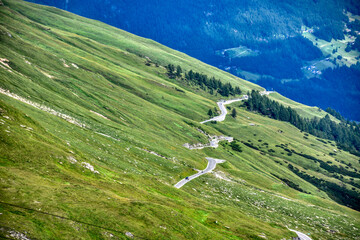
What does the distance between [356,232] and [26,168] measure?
97.2m

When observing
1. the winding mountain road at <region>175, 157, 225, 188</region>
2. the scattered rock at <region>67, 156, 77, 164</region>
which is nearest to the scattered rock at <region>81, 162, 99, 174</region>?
the scattered rock at <region>67, 156, 77, 164</region>

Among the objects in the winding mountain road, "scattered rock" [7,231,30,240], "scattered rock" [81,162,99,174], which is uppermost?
"scattered rock" [7,231,30,240]

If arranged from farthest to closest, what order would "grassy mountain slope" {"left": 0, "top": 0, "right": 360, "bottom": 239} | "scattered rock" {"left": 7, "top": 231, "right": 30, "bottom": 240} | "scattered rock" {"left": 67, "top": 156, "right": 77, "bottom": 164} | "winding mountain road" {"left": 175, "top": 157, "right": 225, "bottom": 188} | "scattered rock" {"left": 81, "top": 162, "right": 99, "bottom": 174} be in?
1. "winding mountain road" {"left": 175, "top": 157, "right": 225, "bottom": 188}
2. "scattered rock" {"left": 81, "top": 162, "right": 99, "bottom": 174}
3. "scattered rock" {"left": 67, "top": 156, "right": 77, "bottom": 164}
4. "grassy mountain slope" {"left": 0, "top": 0, "right": 360, "bottom": 239}
5. "scattered rock" {"left": 7, "top": 231, "right": 30, "bottom": 240}

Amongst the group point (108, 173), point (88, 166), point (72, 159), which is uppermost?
point (72, 159)

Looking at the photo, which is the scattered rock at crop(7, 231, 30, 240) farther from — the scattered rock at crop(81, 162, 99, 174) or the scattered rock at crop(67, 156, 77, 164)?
the scattered rock at crop(81, 162, 99, 174)

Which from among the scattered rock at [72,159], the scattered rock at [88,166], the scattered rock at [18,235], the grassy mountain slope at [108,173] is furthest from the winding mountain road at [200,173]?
the scattered rock at [18,235]

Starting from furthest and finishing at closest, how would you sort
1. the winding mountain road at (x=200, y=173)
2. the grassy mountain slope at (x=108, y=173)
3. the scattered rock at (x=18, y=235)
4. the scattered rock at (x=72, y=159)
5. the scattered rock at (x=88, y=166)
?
the winding mountain road at (x=200, y=173) → the scattered rock at (x=88, y=166) → the scattered rock at (x=72, y=159) → the grassy mountain slope at (x=108, y=173) → the scattered rock at (x=18, y=235)

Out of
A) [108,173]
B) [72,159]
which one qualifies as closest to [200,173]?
[108,173]

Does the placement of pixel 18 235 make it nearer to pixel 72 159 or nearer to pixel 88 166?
pixel 72 159

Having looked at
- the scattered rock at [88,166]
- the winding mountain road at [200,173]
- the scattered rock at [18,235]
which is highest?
the scattered rock at [18,235]

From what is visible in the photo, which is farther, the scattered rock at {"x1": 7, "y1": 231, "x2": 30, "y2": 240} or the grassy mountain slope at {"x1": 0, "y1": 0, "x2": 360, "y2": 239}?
the grassy mountain slope at {"x1": 0, "y1": 0, "x2": 360, "y2": 239}

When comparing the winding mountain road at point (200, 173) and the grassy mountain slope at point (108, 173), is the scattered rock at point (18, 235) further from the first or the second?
the winding mountain road at point (200, 173)

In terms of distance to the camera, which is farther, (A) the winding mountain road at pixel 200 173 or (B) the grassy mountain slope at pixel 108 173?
(A) the winding mountain road at pixel 200 173

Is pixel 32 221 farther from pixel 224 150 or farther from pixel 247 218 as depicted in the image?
pixel 224 150
